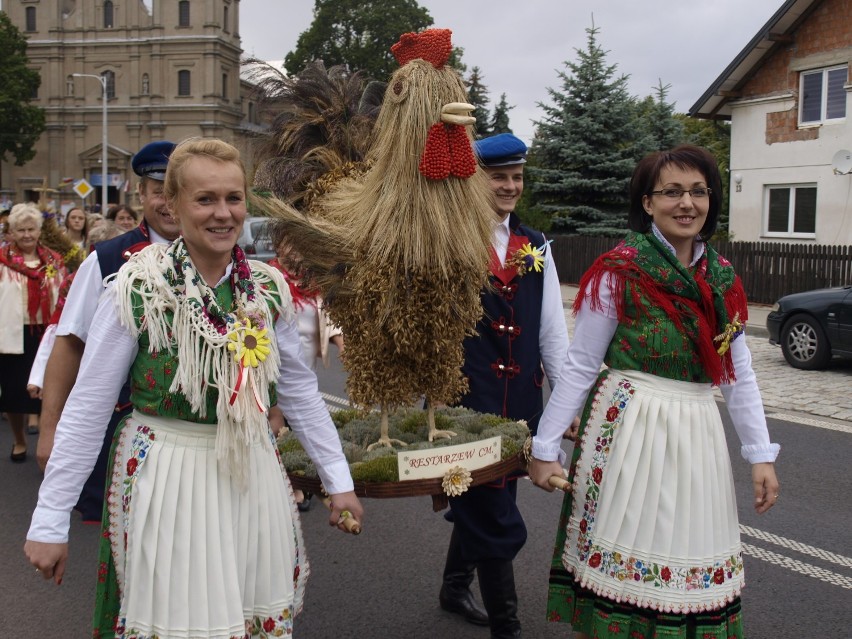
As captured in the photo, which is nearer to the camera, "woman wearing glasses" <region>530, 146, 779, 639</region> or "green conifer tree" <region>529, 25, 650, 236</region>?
"woman wearing glasses" <region>530, 146, 779, 639</region>

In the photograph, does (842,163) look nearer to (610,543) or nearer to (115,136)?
(610,543)

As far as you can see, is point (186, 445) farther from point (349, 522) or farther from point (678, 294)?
point (678, 294)

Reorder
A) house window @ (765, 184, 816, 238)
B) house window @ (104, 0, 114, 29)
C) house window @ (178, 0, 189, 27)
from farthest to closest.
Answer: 1. house window @ (104, 0, 114, 29)
2. house window @ (178, 0, 189, 27)
3. house window @ (765, 184, 816, 238)

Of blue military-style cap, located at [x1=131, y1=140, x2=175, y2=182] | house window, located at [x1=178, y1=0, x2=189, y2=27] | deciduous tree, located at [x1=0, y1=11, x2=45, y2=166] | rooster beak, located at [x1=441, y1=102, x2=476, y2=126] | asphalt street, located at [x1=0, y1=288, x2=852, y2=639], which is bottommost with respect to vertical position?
asphalt street, located at [x1=0, y1=288, x2=852, y2=639]

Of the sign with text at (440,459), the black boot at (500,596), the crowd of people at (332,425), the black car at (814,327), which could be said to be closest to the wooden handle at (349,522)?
the crowd of people at (332,425)

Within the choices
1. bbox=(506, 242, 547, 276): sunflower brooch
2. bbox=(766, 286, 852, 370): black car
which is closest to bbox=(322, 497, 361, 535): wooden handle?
bbox=(506, 242, 547, 276): sunflower brooch

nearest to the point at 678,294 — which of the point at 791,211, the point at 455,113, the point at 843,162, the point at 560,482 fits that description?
the point at 560,482

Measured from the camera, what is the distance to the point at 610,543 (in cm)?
290

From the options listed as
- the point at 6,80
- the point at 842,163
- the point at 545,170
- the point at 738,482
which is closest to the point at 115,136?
the point at 6,80

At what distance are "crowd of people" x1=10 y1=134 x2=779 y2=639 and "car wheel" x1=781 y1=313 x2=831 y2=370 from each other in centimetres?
768

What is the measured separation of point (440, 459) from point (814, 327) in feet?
29.1

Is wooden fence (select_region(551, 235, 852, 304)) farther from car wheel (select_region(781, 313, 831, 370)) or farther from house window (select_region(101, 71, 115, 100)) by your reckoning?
Result: house window (select_region(101, 71, 115, 100))

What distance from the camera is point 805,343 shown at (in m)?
10.7

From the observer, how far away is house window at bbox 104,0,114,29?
63.6 metres
